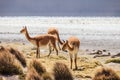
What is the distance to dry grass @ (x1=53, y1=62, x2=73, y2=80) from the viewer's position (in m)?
14.4

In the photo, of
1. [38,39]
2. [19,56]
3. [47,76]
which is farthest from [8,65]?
[38,39]

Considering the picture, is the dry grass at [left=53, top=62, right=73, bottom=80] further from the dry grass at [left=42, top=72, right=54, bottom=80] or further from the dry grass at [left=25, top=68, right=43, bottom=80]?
the dry grass at [left=25, top=68, right=43, bottom=80]

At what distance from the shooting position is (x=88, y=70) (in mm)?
18281

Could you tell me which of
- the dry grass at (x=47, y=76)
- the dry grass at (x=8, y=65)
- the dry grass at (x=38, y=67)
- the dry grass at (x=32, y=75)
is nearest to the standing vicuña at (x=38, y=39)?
the dry grass at (x=8, y=65)

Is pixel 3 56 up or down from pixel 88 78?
up

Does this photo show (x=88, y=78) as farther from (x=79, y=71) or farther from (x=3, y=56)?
(x=3, y=56)

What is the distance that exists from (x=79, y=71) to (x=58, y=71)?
11.6ft

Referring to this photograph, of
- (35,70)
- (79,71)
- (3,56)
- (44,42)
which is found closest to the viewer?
(35,70)

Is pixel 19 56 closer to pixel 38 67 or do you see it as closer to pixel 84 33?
pixel 38 67

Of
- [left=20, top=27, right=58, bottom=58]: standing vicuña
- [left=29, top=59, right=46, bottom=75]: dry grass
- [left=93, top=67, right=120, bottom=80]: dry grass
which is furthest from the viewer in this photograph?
[left=20, top=27, right=58, bottom=58]: standing vicuña

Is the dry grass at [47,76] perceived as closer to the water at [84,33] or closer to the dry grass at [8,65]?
the dry grass at [8,65]

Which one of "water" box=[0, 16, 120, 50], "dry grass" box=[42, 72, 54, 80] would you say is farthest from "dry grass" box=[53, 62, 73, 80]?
"water" box=[0, 16, 120, 50]

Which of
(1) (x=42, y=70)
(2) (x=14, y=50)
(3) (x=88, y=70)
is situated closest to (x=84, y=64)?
(3) (x=88, y=70)

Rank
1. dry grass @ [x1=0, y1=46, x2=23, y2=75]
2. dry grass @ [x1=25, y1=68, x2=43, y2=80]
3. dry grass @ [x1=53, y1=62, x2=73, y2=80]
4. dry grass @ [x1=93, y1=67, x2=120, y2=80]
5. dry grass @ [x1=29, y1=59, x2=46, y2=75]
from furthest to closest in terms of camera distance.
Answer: dry grass @ [x1=0, y1=46, x2=23, y2=75], dry grass @ [x1=29, y1=59, x2=46, y2=75], dry grass @ [x1=53, y1=62, x2=73, y2=80], dry grass @ [x1=93, y1=67, x2=120, y2=80], dry grass @ [x1=25, y1=68, x2=43, y2=80]
